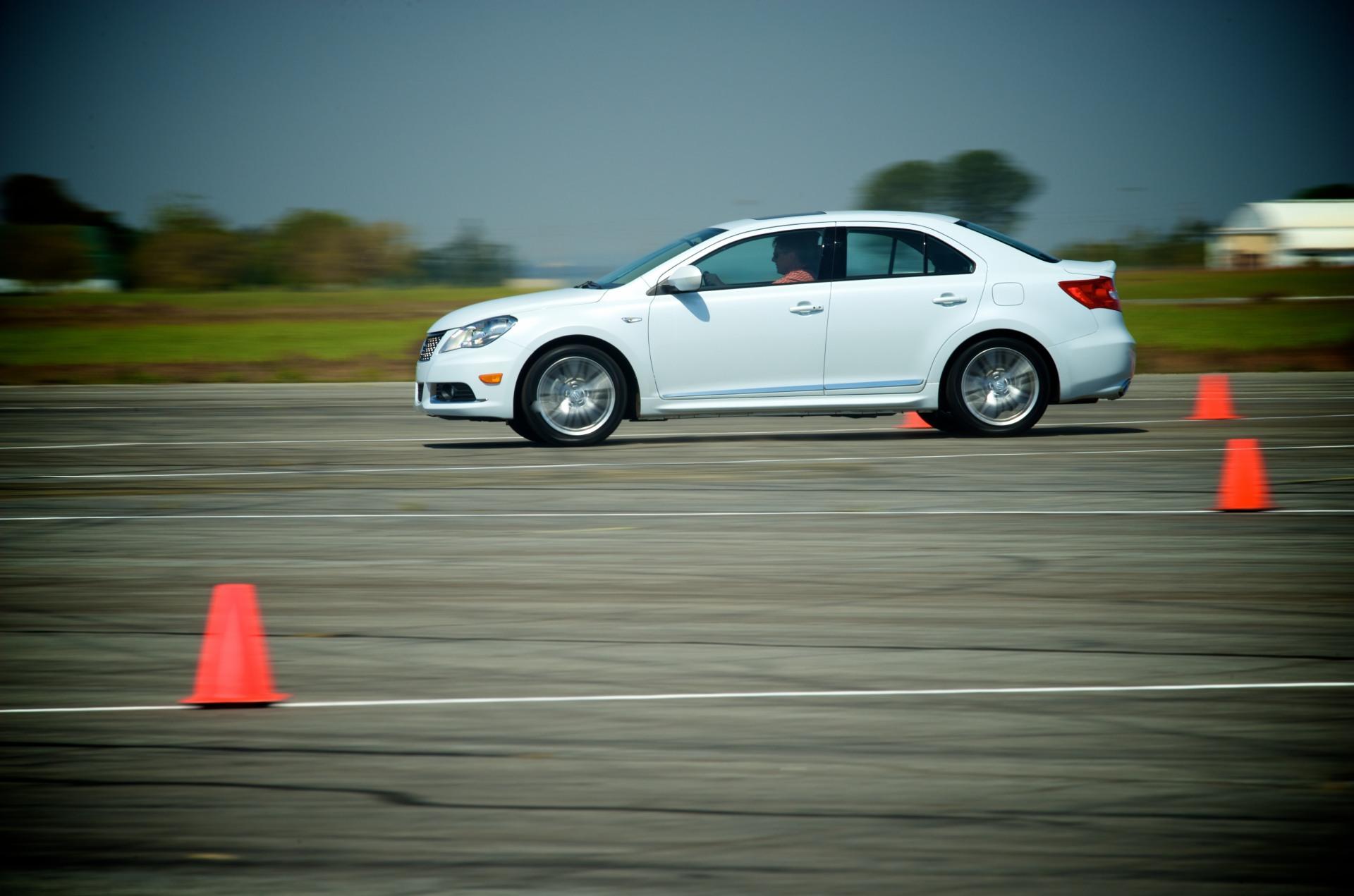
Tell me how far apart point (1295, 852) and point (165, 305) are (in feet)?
174

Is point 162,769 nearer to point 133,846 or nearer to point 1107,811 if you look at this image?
point 133,846

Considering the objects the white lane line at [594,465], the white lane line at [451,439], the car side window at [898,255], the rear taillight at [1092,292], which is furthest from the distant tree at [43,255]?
the rear taillight at [1092,292]

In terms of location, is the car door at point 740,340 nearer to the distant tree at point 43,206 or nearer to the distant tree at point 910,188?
the distant tree at point 910,188

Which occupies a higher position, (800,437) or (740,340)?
(740,340)

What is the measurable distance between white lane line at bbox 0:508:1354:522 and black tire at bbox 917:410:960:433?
391cm

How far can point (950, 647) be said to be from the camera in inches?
A: 228

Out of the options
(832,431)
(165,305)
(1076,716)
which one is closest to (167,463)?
(832,431)

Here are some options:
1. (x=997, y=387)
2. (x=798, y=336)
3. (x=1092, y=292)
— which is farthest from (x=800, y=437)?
(x=1092, y=292)

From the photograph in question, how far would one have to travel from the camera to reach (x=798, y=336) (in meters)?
12.3

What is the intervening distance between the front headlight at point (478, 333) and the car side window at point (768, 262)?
5.15 feet

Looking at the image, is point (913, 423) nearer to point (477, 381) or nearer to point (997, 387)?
point (997, 387)

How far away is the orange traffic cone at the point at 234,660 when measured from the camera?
5070 millimetres

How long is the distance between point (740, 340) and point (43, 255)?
2463 inches

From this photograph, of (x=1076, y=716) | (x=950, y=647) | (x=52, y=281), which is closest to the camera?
(x=1076, y=716)
